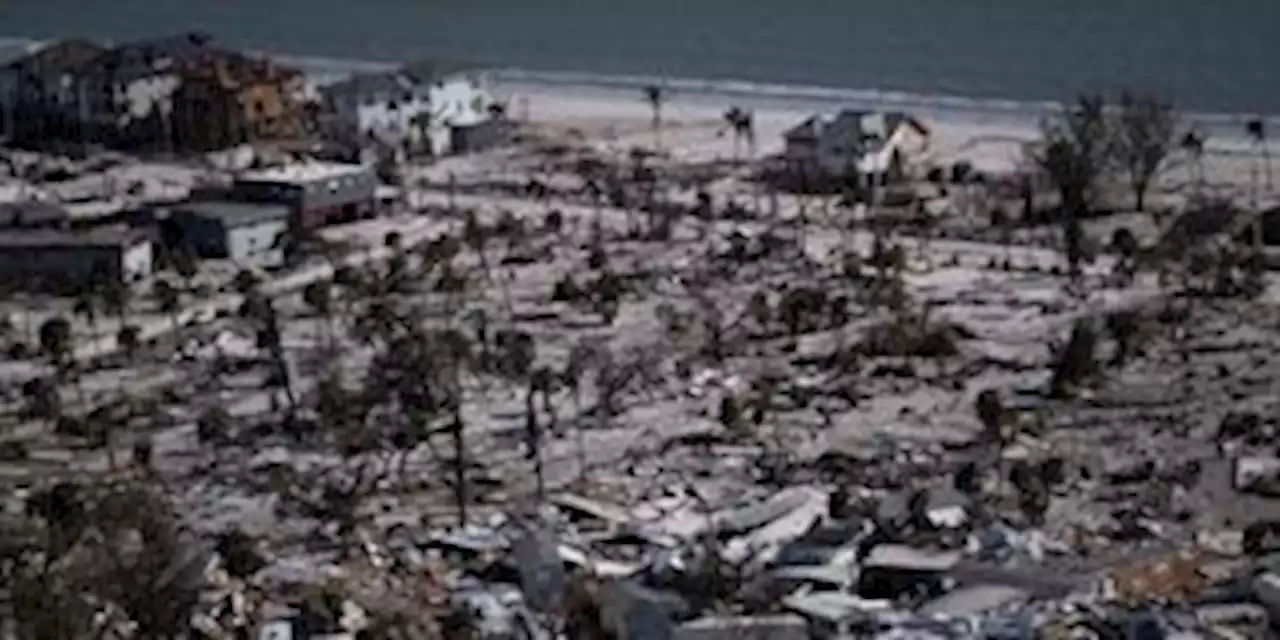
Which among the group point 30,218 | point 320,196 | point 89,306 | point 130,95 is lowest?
point 89,306

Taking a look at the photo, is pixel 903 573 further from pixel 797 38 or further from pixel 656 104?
pixel 797 38

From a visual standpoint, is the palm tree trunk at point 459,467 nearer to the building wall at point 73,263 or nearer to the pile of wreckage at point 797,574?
the pile of wreckage at point 797,574

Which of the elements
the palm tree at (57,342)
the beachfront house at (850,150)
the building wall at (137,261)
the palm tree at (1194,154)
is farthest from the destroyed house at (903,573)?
the palm tree at (1194,154)

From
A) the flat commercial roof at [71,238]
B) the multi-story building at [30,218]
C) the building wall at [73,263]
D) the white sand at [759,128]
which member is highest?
the white sand at [759,128]

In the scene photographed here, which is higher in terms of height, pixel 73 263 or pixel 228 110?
pixel 228 110

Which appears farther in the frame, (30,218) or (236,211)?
(30,218)

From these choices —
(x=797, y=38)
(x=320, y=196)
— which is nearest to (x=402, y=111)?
(x=320, y=196)

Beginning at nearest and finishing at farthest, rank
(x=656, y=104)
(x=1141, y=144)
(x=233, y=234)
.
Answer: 1. (x=233, y=234)
2. (x=1141, y=144)
3. (x=656, y=104)
